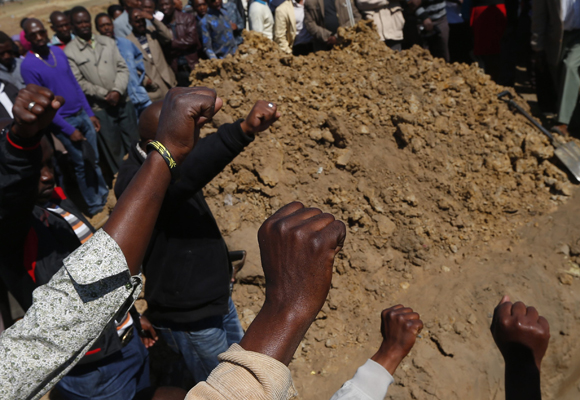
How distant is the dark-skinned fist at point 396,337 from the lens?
160 cm

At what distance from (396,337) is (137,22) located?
5564mm

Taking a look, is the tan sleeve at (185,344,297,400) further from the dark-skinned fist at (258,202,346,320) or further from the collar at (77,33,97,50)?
the collar at (77,33,97,50)

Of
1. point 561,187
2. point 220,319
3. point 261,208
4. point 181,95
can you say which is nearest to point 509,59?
point 561,187

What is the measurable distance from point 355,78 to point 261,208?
5.66 ft

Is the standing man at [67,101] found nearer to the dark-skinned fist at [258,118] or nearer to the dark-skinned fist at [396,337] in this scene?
the dark-skinned fist at [258,118]

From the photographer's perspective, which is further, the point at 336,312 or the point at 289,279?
the point at 336,312

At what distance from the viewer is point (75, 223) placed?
1.97 meters

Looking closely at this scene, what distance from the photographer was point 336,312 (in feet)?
10.9

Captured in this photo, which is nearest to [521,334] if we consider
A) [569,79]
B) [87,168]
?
[569,79]

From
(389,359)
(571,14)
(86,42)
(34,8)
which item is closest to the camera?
(389,359)

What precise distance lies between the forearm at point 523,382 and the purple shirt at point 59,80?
181 inches

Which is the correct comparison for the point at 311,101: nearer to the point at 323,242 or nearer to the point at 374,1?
the point at 374,1

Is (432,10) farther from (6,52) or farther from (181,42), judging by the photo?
(6,52)

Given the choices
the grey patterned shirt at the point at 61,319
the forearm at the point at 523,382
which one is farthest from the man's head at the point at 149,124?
the forearm at the point at 523,382
